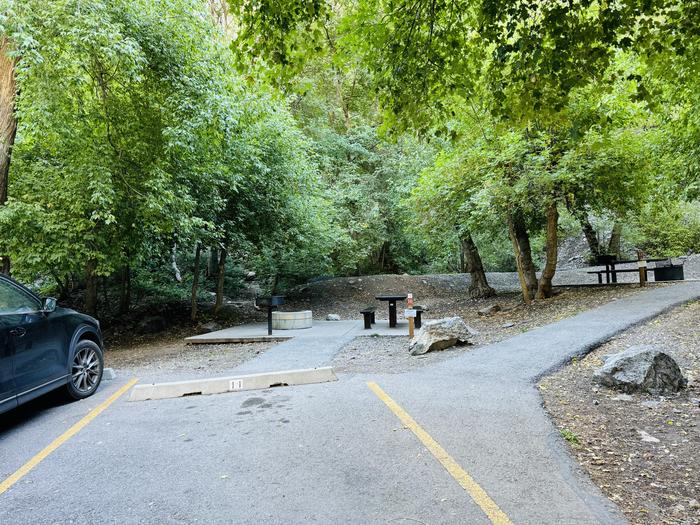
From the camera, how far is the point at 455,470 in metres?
2.98

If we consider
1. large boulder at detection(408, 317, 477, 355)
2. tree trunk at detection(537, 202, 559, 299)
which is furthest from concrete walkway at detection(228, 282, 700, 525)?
tree trunk at detection(537, 202, 559, 299)

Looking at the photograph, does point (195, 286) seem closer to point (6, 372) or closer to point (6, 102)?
point (6, 102)

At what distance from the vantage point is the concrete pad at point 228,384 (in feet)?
17.3

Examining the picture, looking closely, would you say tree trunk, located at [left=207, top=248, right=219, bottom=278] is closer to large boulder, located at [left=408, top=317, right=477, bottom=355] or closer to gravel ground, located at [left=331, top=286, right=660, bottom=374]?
gravel ground, located at [left=331, top=286, right=660, bottom=374]

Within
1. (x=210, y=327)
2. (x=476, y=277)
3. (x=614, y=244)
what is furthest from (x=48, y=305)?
(x=614, y=244)

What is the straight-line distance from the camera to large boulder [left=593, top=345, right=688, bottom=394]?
4.80m

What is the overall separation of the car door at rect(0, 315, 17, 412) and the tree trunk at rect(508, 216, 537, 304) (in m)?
11.9

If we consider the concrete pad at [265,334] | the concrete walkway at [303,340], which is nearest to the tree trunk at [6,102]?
the concrete pad at [265,334]

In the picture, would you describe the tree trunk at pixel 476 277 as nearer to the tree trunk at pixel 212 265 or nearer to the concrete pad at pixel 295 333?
the concrete pad at pixel 295 333

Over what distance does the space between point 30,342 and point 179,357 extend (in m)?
4.46

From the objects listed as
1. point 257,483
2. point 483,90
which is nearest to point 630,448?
point 257,483

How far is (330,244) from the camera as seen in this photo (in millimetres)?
15648

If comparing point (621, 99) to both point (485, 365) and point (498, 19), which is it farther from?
point (485, 365)

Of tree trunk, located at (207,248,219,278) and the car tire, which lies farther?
tree trunk, located at (207,248,219,278)
